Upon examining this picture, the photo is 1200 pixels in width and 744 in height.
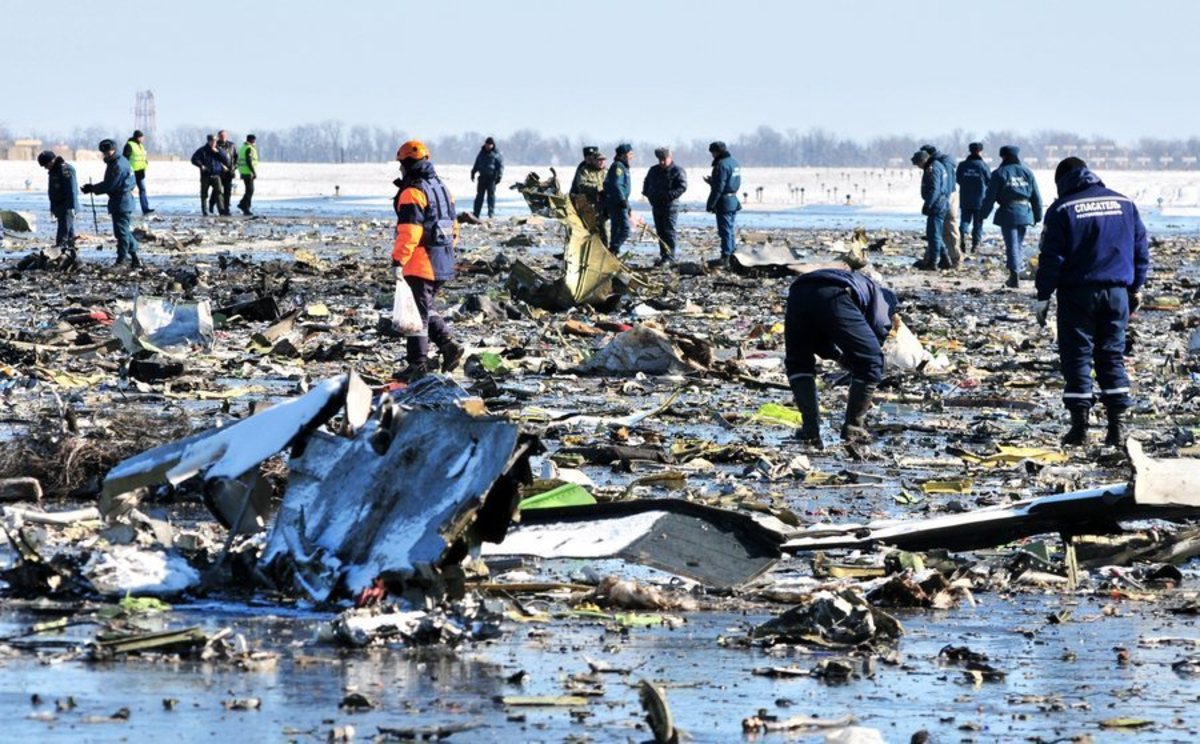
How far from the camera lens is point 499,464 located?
20.1 feet

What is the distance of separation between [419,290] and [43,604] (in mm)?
6862

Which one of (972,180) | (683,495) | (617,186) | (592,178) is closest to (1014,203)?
(972,180)

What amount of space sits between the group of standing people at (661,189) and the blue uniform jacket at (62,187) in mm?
6025

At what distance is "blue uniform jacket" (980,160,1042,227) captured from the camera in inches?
869

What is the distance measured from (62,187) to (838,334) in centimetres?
1637

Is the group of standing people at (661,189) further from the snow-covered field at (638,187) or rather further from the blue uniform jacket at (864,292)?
the snow-covered field at (638,187)

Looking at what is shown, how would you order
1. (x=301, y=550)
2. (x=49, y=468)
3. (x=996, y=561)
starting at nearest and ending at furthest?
(x=301, y=550) < (x=996, y=561) < (x=49, y=468)

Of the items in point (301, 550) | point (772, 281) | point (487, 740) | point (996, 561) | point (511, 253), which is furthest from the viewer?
point (511, 253)

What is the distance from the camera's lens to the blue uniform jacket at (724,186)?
24672mm

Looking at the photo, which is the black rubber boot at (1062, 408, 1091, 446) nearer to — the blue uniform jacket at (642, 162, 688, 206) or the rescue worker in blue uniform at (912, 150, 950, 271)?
the rescue worker in blue uniform at (912, 150, 950, 271)

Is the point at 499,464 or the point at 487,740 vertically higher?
the point at 499,464

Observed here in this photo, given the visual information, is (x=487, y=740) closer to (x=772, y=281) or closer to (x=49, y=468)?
(x=49, y=468)

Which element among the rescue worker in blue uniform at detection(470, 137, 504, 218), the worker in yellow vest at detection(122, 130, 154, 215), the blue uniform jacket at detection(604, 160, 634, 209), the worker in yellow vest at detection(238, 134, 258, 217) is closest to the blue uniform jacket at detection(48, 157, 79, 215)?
the blue uniform jacket at detection(604, 160, 634, 209)

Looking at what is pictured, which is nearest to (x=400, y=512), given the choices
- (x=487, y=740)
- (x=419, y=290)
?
(x=487, y=740)
